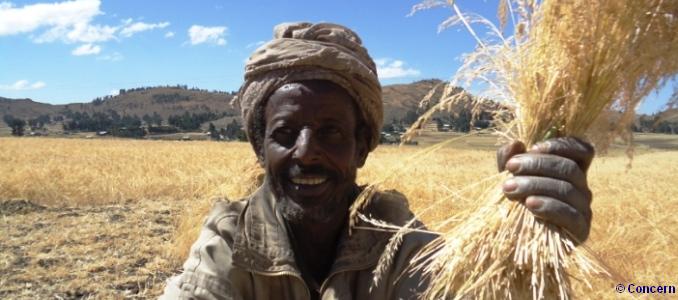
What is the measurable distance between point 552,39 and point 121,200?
10.3 meters

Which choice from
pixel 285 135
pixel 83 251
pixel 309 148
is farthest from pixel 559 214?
pixel 83 251

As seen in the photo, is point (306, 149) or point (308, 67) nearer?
point (306, 149)

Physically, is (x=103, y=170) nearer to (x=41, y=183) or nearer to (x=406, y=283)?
(x=41, y=183)

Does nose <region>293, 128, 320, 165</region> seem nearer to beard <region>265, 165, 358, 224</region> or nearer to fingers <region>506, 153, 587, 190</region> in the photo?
beard <region>265, 165, 358, 224</region>

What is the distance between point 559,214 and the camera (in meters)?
1.36

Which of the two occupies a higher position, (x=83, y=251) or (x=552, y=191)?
(x=552, y=191)

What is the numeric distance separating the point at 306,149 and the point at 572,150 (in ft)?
2.73

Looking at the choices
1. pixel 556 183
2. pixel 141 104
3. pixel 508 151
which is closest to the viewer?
pixel 556 183

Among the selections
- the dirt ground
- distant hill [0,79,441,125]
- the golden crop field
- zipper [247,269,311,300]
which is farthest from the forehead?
distant hill [0,79,441,125]

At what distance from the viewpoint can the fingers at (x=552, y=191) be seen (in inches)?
52.6

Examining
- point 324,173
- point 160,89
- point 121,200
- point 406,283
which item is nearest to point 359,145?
point 324,173

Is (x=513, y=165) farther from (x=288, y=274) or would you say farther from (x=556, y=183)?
(x=288, y=274)

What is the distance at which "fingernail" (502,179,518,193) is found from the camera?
1.41 meters

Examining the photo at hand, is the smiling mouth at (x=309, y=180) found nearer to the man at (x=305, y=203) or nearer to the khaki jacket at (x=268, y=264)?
the man at (x=305, y=203)
